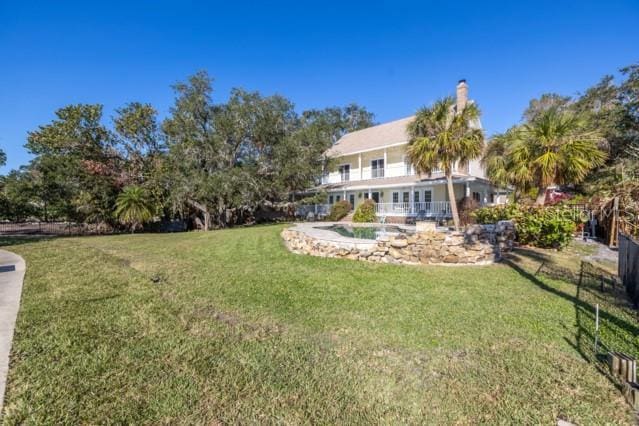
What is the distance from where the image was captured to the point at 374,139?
2375 centimetres

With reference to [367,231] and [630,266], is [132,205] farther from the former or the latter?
[630,266]

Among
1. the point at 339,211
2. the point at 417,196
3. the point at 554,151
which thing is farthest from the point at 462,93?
the point at 339,211

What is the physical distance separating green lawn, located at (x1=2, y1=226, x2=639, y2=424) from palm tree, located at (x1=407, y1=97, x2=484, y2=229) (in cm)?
706

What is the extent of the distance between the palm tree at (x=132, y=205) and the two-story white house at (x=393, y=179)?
1426 cm

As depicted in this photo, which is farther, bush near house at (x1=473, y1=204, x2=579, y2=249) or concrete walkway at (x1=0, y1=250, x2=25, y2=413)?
bush near house at (x1=473, y1=204, x2=579, y2=249)

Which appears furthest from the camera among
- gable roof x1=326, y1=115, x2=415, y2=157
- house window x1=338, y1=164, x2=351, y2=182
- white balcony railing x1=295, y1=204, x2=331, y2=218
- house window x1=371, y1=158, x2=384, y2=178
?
house window x1=338, y1=164, x2=351, y2=182

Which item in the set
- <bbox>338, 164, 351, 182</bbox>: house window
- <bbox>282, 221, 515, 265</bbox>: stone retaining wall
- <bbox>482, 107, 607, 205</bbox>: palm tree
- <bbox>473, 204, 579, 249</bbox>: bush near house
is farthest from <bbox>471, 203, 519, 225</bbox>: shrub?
<bbox>338, 164, 351, 182</bbox>: house window

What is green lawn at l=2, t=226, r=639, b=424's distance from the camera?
246 centimetres

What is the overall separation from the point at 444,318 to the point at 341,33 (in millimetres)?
21202

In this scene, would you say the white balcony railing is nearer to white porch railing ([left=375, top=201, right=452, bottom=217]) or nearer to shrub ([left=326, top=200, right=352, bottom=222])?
shrub ([left=326, top=200, right=352, bottom=222])

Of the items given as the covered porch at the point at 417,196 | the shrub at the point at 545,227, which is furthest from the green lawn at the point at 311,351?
the covered porch at the point at 417,196

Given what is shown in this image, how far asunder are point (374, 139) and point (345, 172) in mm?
4056

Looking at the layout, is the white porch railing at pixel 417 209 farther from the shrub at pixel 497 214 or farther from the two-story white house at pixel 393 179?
the shrub at pixel 497 214

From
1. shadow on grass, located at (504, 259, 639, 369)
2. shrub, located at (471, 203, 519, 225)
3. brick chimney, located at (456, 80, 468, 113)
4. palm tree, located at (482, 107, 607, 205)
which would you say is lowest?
shadow on grass, located at (504, 259, 639, 369)
